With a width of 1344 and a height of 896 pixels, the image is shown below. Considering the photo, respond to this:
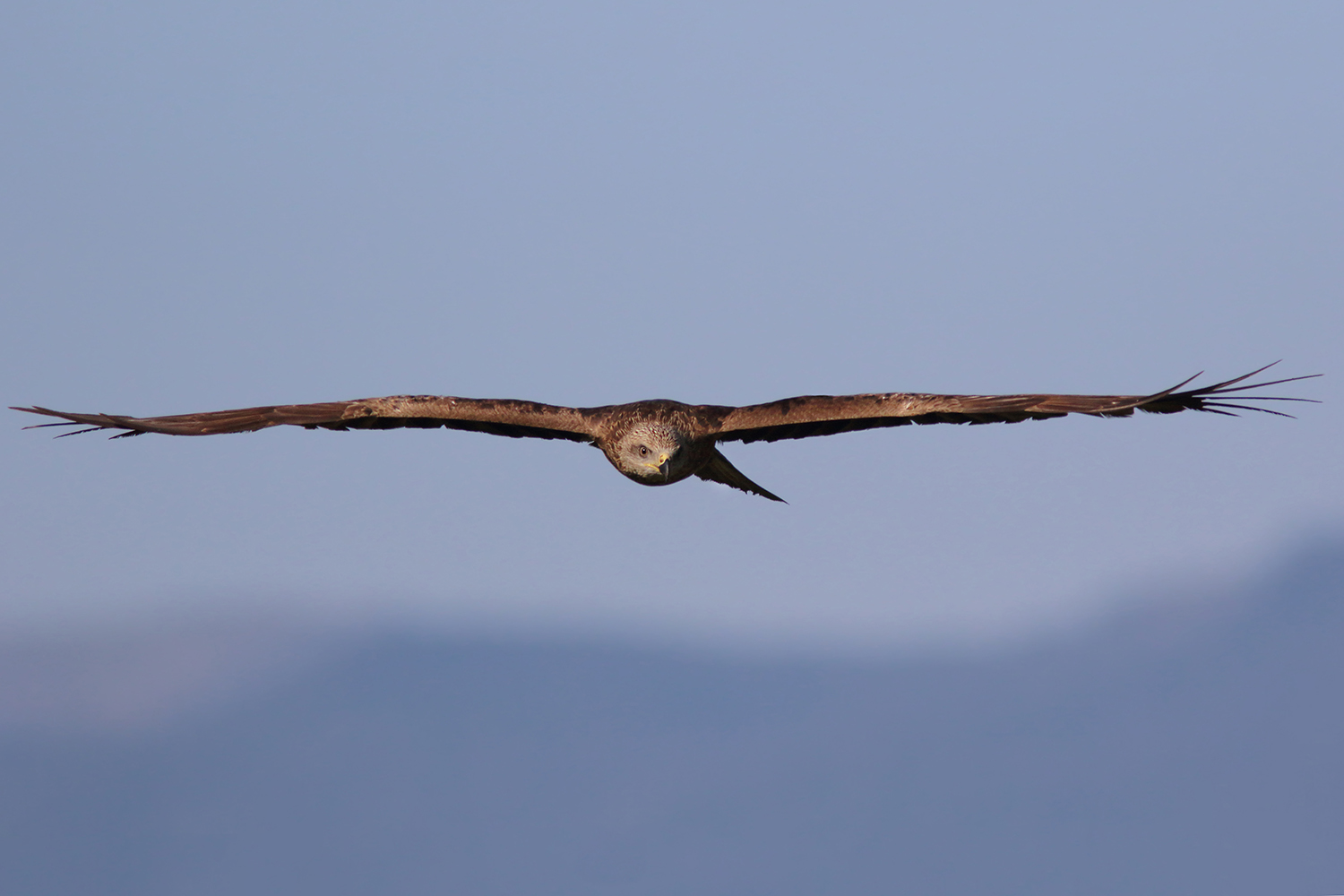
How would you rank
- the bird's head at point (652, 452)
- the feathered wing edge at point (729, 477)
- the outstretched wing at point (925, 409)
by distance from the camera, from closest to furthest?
the outstretched wing at point (925, 409), the bird's head at point (652, 452), the feathered wing edge at point (729, 477)

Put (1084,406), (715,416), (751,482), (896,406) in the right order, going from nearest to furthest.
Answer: (1084,406) < (896,406) < (715,416) < (751,482)

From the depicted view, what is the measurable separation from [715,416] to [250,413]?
15.7ft

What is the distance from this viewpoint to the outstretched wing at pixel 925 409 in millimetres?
12164

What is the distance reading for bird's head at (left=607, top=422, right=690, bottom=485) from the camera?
1441 centimetres

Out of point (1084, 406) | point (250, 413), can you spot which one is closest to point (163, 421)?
point (250, 413)

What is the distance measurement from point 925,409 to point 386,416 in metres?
5.50

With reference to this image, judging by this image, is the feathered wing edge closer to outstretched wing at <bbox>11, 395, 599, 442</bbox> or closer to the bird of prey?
the bird of prey

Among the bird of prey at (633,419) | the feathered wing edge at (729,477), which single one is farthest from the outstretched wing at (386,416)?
the feathered wing edge at (729,477)

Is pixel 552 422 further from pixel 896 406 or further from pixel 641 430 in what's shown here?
pixel 896 406

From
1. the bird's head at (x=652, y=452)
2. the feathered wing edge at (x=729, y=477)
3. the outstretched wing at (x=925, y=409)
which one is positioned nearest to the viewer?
the outstretched wing at (x=925, y=409)

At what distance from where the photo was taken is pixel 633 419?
14766 millimetres

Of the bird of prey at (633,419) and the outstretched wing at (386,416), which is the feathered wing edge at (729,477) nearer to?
the bird of prey at (633,419)

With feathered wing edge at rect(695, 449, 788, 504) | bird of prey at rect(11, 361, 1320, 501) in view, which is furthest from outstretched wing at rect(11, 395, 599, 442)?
feathered wing edge at rect(695, 449, 788, 504)

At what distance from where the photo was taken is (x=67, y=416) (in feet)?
Answer: 45.8
